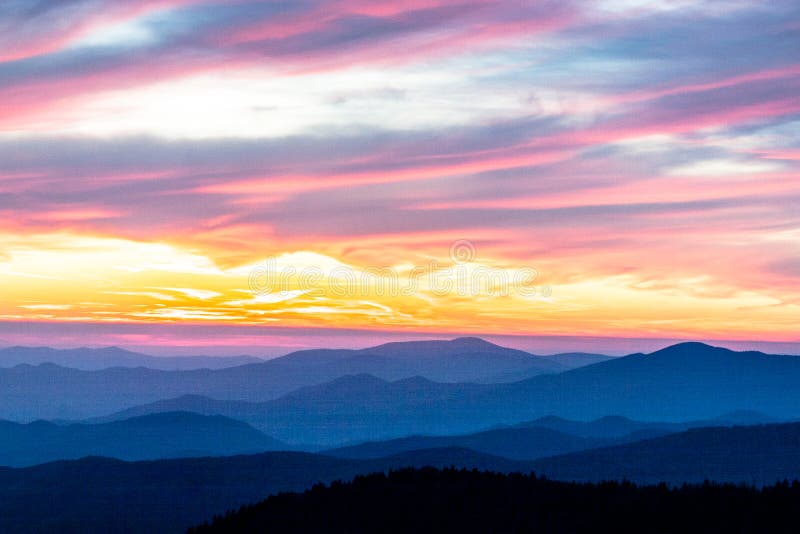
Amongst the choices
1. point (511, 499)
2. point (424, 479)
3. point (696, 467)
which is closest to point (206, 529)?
point (424, 479)

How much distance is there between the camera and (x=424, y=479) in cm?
5575

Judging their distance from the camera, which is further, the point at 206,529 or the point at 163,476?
the point at 163,476

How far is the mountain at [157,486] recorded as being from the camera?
144 m

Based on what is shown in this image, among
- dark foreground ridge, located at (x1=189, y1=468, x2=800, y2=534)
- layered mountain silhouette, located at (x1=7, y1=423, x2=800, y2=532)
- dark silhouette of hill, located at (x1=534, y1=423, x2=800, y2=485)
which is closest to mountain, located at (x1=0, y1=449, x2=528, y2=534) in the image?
layered mountain silhouette, located at (x1=7, y1=423, x2=800, y2=532)

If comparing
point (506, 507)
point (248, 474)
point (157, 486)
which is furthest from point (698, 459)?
point (506, 507)

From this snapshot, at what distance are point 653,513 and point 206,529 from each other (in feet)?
76.7

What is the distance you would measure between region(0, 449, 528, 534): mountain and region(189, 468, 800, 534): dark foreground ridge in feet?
287

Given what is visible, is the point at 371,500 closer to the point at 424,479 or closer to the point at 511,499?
the point at 424,479

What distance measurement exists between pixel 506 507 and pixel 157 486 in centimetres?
13358

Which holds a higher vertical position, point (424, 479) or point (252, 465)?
point (424, 479)

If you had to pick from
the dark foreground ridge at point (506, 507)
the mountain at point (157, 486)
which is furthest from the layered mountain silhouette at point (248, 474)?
the dark foreground ridge at point (506, 507)

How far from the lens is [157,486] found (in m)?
172

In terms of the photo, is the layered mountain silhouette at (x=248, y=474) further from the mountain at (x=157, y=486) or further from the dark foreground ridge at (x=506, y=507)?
the dark foreground ridge at (x=506, y=507)

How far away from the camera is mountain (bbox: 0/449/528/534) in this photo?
144m
